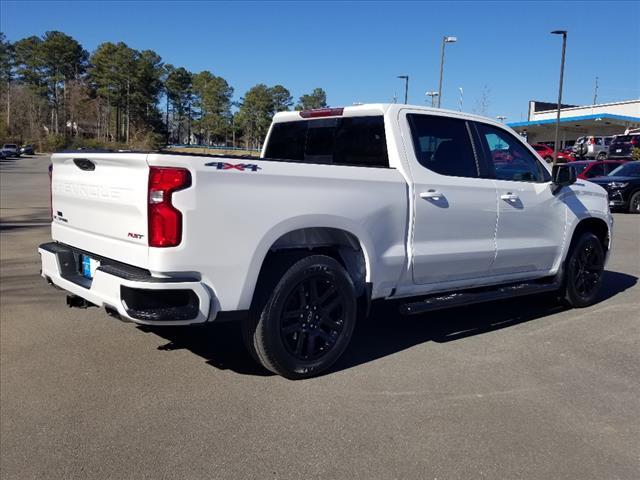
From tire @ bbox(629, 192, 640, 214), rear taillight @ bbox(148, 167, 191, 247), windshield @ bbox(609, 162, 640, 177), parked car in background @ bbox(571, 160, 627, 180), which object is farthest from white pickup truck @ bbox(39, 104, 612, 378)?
parked car in background @ bbox(571, 160, 627, 180)

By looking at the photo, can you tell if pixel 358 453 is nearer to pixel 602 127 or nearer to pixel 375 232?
pixel 375 232

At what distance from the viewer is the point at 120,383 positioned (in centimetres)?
404

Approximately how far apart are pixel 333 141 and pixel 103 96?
3804 inches

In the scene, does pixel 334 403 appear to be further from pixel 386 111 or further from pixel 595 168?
pixel 595 168

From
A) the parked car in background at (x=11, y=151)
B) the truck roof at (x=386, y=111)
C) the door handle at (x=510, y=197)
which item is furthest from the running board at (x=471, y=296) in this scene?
the parked car in background at (x=11, y=151)

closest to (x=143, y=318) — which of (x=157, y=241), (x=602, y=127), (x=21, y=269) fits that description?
(x=157, y=241)

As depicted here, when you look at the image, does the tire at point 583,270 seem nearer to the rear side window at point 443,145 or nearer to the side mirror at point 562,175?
the side mirror at point 562,175

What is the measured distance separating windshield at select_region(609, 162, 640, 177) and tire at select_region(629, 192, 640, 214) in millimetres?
712

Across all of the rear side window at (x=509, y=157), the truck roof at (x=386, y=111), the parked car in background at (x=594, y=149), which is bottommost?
the rear side window at (x=509, y=157)

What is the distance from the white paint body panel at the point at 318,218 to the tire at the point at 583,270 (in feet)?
1.49

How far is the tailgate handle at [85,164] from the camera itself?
396 centimetres

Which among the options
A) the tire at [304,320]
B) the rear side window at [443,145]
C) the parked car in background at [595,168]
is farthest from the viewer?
the parked car in background at [595,168]

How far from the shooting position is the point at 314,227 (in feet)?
13.0

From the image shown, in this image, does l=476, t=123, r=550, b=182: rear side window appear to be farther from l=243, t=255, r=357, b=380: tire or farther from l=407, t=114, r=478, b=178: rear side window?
l=243, t=255, r=357, b=380: tire
